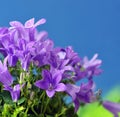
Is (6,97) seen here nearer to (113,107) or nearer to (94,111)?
(113,107)

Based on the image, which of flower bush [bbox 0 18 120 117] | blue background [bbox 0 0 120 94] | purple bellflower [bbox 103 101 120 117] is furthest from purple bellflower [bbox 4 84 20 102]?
blue background [bbox 0 0 120 94]

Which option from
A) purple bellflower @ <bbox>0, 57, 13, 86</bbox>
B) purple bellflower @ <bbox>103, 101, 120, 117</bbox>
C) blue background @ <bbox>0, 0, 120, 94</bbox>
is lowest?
purple bellflower @ <bbox>103, 101, 120, 117</bbox>

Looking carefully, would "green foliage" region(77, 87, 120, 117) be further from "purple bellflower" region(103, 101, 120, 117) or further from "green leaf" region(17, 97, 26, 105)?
"green leaf" region(17, 97, 26, 105)

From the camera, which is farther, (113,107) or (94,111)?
(94,111)

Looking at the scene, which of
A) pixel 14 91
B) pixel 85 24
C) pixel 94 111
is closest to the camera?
pixel 14 91

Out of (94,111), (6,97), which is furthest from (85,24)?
(6,97)

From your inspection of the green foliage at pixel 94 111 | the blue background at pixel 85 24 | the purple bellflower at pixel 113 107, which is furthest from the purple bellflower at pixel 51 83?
the blue background at pixel 85 24

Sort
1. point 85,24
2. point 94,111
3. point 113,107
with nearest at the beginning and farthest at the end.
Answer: point 113,107
point 94,111
point 85,24

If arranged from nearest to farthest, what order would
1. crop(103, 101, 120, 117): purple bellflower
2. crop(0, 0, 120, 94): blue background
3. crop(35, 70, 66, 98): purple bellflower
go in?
crop(35, 70, 66, 98): purple bellflower
crop(103, 101, 120, 117): purple bellflower
crop(0, 0, 120, 94): blue background
